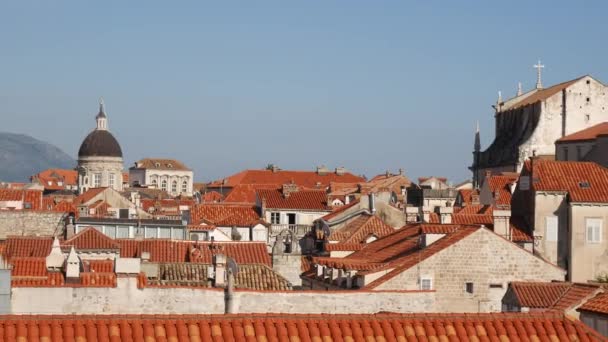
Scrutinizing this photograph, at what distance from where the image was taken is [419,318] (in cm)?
1783

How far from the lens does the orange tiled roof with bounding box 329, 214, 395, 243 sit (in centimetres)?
6468

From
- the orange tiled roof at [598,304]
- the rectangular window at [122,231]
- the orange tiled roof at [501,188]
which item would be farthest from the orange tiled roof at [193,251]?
the orange tiled roof at [501,188]

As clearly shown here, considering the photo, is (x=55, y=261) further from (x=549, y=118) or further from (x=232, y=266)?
(x=549, y=118)

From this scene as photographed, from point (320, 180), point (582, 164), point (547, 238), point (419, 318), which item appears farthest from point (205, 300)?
point (320, 180)

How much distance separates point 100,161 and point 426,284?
151876mm

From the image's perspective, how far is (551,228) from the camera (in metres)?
59.5

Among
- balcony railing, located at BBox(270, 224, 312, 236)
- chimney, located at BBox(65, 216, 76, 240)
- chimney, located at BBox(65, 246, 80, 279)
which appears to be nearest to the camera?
chimney, located at BBox(65, 246, 80, 279)

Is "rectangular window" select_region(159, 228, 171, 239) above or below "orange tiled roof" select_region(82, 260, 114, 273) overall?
above

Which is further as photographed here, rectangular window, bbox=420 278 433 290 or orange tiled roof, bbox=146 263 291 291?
orange tiled roof, bbox=146 263 291 291

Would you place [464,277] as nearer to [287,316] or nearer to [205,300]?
[205,300]

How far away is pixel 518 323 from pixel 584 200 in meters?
42.7

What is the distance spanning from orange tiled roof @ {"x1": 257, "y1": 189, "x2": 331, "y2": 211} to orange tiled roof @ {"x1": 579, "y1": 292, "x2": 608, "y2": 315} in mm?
77640

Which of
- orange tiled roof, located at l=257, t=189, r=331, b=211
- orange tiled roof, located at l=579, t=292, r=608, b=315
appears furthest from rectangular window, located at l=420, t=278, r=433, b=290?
orange tiled roof, located at l=257, t=189, r=331, b=211

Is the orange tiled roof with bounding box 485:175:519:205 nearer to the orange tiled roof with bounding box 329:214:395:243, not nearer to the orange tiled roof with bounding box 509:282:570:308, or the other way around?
the orange tiled roof with bounding box 329:214:395:243
